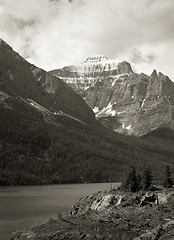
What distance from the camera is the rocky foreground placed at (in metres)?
67.2

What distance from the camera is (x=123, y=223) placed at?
73562 millimetres

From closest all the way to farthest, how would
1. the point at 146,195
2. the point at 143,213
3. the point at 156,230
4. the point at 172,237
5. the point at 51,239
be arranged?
the point at 172,237 → the point at 156,230 → the point at 51,239 → the point at 143,213 → the point at 146,195

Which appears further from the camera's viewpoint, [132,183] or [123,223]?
[132,183]

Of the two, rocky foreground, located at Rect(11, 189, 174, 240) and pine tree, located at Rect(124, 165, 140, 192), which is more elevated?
pine tree, located at Rect(124, 165, 140, 192)

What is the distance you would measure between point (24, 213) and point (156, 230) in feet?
230

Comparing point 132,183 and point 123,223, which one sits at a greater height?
point 132,183

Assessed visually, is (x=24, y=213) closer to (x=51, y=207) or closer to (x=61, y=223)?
(x=51, y=207)

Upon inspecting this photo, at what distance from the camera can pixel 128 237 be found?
218 feet

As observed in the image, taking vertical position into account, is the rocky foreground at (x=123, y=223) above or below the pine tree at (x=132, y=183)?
below

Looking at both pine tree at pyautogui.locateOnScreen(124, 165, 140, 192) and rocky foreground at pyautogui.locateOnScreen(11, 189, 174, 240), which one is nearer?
rocky foreground at pyautogui.locateOnScreen(11, 189, 174, 240)

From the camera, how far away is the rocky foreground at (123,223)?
6725 cm

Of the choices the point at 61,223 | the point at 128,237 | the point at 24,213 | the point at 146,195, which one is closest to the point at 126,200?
the point at 146,195

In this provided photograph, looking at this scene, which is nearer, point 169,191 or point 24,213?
point 169,191

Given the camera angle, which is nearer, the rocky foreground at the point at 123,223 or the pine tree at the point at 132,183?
the rocky foreground at the point at 123,223
